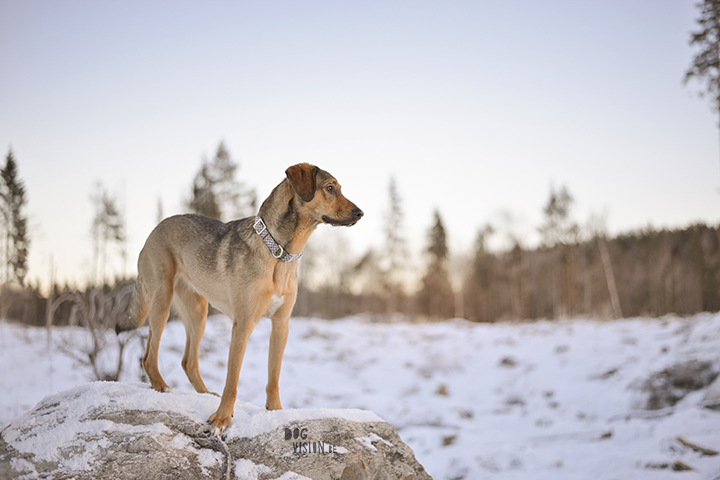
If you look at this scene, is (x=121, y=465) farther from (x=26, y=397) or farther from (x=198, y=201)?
(x=198, y=201)

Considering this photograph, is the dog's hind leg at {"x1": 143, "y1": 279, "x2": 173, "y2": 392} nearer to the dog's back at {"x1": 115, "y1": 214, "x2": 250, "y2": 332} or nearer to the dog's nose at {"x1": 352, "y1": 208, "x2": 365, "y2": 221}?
the dog's back at {"x1": 115, "y1": 214, "x2": 250, "y2": 332}

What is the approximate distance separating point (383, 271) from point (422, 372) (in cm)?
2686

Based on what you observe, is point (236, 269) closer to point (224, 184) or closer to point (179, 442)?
point (179, 442)

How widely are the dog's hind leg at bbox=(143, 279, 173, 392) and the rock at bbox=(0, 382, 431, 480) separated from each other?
0.41m

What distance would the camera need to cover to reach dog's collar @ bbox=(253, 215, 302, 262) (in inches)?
143

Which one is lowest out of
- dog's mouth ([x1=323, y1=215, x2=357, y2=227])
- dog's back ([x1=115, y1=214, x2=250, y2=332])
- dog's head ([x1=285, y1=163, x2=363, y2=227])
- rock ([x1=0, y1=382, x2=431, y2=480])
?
rock ([x1=0, y1=382, x2=431, y2=480])

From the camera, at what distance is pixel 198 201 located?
902 inches

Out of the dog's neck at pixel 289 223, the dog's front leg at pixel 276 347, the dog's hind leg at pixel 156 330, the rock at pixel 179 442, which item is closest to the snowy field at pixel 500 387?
the dog's hind leg at pixel 156 330

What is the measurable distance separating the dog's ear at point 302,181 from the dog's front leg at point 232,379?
1.15 m

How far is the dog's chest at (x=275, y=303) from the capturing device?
374 centimetres

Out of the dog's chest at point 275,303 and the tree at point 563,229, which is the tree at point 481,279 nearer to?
the tree at point 563,229

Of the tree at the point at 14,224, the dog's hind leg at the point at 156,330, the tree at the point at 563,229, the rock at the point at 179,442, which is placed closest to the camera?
the rock at the point at 179,442

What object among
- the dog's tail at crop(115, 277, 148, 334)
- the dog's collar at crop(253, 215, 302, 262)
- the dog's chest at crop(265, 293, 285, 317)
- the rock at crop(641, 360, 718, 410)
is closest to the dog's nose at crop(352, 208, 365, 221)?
the dog's collar at crop(253, 215, 302, 262)

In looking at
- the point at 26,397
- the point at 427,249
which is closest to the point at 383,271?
the point at 427,249
